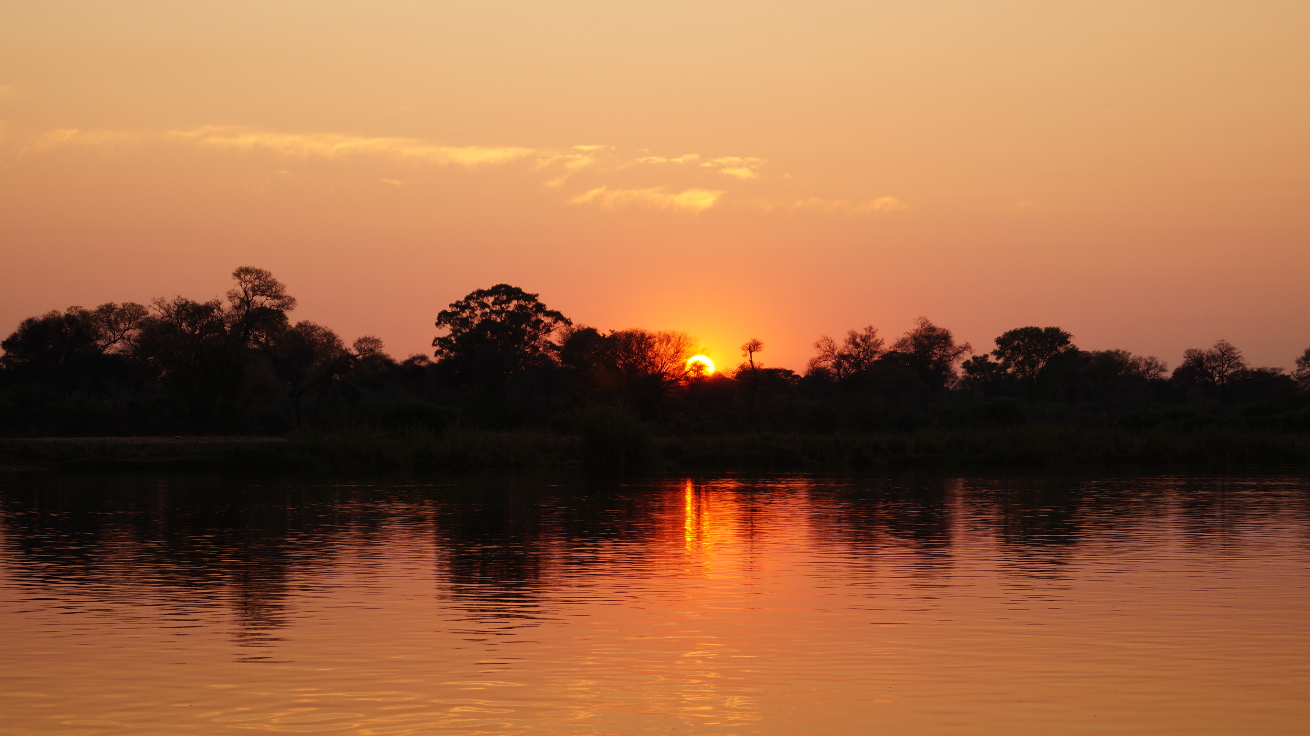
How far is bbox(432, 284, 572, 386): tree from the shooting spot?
105m

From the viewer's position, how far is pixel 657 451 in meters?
62.4

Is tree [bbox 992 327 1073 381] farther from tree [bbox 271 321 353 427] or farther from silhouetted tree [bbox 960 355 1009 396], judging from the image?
tree [bbox 271 321 353 427]

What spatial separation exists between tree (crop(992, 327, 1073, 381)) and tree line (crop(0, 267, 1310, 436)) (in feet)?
7.01

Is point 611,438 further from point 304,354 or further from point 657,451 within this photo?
point 304,354

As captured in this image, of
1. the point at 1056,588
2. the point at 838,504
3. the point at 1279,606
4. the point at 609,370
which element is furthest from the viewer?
the point at 609,370

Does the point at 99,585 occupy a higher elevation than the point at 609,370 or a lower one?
lower

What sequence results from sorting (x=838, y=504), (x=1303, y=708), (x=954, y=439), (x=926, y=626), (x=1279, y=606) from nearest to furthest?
(x=1303, y=708) → (x=926, y=626) → (x=1279, y=606) → (x=838, y=504) → (x=954, y=439)

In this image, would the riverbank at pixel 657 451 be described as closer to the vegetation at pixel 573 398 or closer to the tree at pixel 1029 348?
the vegetation at pixel 573 398

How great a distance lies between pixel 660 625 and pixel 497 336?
93382mm

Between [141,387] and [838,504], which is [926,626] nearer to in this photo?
[838,504]

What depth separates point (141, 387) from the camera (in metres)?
104

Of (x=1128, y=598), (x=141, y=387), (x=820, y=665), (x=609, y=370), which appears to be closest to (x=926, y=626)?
(x=820, y=665)

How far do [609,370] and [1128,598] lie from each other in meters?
86.0

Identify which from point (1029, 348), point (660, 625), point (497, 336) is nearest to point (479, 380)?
point (497, 336)
